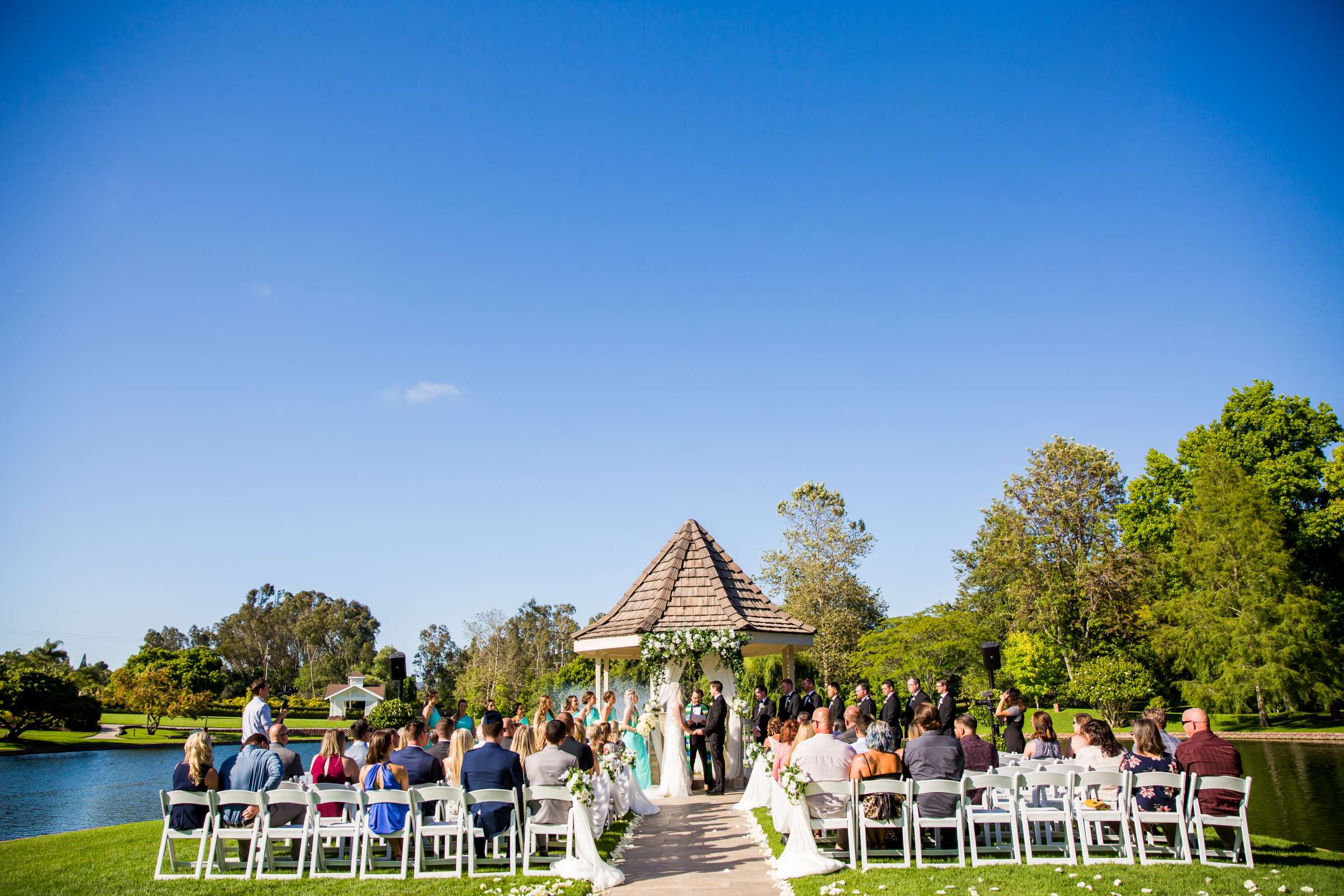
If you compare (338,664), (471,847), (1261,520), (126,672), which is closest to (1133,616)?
(1261,520)

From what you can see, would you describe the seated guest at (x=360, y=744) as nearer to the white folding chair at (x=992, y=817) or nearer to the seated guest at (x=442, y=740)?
the seated guest at (x=442, y=740)

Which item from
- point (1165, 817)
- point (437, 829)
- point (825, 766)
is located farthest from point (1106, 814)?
point (437, 829)

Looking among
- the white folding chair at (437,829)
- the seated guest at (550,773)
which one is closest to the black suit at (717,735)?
the seated guest at (550,773)

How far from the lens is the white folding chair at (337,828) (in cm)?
783

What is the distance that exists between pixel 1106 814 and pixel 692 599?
9.01 m

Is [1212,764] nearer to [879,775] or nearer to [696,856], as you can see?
[879,775]

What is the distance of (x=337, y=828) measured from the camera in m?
8.01

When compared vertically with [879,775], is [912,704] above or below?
above

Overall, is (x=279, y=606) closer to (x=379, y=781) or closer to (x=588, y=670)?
(x=588, y=670)

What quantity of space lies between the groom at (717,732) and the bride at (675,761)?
42 centimetres

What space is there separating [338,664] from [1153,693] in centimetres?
7505

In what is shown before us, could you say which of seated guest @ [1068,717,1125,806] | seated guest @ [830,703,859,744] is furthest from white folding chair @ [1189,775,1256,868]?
seated guest @ [830,703,859,744]

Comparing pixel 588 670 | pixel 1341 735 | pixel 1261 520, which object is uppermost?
pixel 1261 520

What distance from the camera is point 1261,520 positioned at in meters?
31.7
